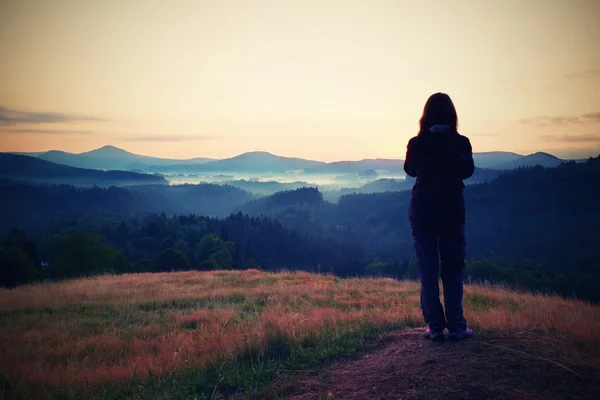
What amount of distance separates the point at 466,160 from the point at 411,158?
0.68 metres

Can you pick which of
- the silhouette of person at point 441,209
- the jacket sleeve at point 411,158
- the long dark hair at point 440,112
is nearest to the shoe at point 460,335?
the silhouette of person at point 441,209

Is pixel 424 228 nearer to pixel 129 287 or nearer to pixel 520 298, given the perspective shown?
pixel 520 298

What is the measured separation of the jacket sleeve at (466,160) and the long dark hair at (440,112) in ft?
0.88

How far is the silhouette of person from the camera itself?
528 centimetres

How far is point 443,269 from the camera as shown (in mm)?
5426

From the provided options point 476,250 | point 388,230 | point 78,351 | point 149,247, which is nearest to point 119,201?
point 149,247

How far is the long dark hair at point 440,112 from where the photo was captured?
17.8 ft

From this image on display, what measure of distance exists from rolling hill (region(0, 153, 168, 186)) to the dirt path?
116m

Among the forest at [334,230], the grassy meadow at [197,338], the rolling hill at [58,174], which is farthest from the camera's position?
the rolling hill at [58,174]

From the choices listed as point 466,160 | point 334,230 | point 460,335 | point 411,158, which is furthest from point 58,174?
point 460,335

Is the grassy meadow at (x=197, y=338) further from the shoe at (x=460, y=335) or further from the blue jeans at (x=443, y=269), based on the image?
the blue jeans at (x=443, y=269)

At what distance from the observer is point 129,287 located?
17172mm

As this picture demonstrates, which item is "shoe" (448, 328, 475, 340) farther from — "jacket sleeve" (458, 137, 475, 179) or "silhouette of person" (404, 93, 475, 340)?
"jacket sleeve" (458, 137, 475, 179)

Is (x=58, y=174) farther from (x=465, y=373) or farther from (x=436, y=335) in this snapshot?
(x=465, y=373)
